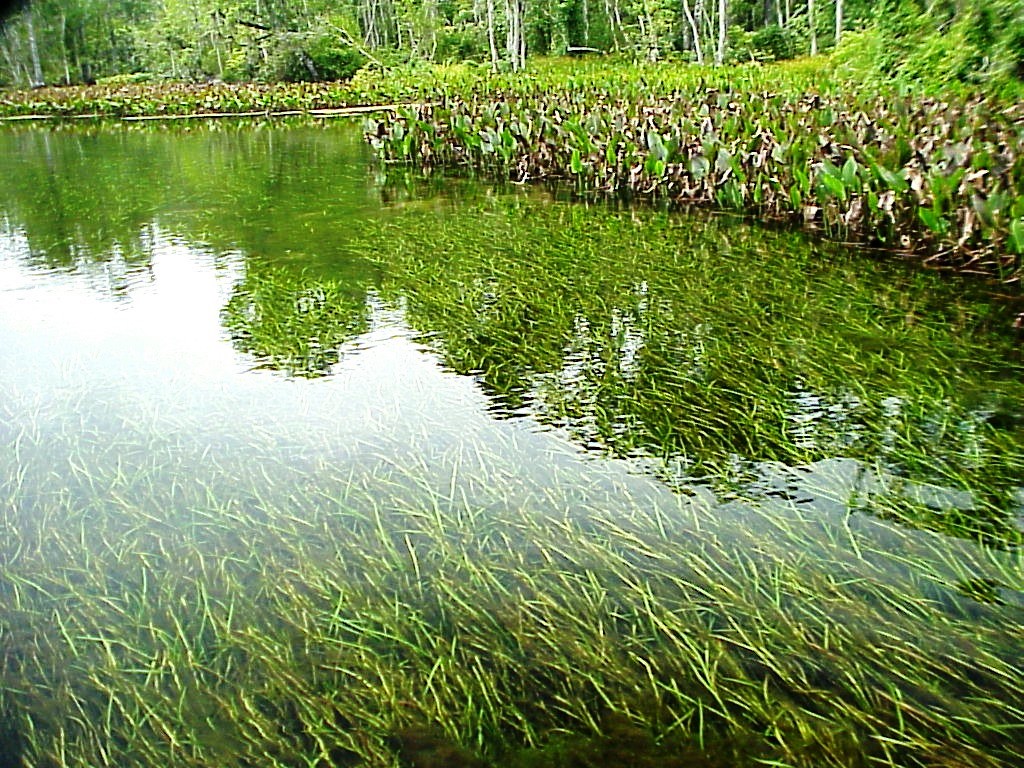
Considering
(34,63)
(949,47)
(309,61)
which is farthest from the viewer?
(34,63)

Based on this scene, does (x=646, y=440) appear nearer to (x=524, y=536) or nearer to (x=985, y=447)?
(x=524, y=536)

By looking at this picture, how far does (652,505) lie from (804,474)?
405 mm

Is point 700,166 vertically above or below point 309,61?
below

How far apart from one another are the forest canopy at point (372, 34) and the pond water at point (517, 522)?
1845 centimetres

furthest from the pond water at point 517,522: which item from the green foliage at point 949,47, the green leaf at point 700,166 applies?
the green foliage at point 949,47

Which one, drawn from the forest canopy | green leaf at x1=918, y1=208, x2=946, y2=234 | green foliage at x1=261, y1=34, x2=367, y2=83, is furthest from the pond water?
green foliage at x1=261, y1=34, x2=367, y2=83

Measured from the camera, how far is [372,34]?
36.2 meters

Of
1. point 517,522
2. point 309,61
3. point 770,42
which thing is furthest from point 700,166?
point 309,61

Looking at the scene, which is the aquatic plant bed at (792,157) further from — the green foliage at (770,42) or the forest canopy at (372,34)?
the green foliage at (770,42)

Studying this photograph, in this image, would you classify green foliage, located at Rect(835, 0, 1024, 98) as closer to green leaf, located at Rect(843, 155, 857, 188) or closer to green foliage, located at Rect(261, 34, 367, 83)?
green leaf, located at Rect(843, 155, 857, 188)

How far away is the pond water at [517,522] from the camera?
1397 mm

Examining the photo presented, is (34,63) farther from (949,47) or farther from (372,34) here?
(949,47)

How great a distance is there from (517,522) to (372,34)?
123ft

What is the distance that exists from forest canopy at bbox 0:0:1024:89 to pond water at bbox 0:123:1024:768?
60.5 ft
